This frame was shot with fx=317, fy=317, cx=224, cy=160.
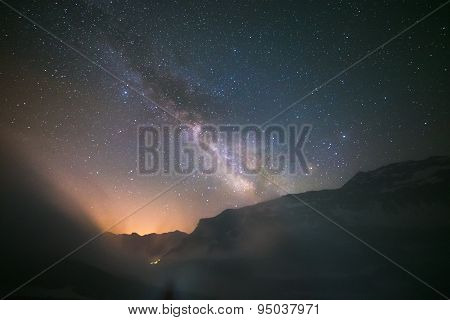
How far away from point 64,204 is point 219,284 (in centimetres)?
388

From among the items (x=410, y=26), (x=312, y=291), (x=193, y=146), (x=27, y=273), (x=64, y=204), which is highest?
(x=410, y=26)

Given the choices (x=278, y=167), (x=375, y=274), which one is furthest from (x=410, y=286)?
(x=278, y=167)

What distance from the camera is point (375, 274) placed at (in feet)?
20.9

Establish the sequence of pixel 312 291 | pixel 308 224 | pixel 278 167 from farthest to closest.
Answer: pixel 308 224 → pixel 312 291 → pixel 278 167

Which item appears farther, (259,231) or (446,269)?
(259,231)

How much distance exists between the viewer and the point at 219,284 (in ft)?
20.7

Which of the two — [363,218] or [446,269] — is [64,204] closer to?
[363,218]

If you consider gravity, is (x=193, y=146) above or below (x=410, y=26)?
below

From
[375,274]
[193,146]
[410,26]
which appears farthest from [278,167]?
[410,26]

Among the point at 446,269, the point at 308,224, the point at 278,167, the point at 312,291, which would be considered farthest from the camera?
the point at 308,224

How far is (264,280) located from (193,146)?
315cm

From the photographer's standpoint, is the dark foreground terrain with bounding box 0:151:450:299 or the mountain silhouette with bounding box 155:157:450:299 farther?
the mountain silhouette with bounding box 155:157:450:299

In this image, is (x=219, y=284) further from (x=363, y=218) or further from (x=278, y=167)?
(x=363, y=218)

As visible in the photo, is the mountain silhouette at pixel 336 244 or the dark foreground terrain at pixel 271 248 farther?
the mountain silhouette at pixel 336 244
